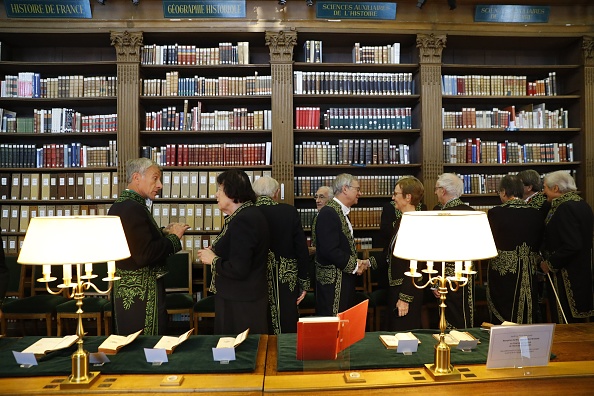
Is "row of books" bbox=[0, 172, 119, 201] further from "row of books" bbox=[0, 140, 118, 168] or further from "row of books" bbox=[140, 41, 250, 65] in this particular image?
"row of books" bbox=[140, 41, 250, 65]

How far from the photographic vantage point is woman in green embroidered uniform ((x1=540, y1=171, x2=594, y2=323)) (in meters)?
3.64

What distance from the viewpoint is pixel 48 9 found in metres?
5.05

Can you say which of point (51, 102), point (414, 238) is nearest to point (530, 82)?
point (414, 238)

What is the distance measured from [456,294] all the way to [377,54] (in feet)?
10.2

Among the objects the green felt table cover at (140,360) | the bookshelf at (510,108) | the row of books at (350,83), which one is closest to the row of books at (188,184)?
the row of books at (350,83)

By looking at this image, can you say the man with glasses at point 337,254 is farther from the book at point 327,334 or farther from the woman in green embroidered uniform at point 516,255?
the book at point 327,334

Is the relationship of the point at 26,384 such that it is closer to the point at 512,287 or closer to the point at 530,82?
the point at 512,287

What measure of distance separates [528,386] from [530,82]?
494cm

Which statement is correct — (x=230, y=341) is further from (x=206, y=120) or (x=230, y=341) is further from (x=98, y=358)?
(x=206, y=120)

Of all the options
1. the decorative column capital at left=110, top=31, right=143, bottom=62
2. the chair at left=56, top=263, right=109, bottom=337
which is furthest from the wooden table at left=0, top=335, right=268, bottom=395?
the decorative column capital at left=110, top=31, right=143, bottom=62

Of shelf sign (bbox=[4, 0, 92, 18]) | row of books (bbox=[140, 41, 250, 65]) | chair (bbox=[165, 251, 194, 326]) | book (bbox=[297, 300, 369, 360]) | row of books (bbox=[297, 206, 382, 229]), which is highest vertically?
shelf sign (bbox=[4, 0, 92, 18])

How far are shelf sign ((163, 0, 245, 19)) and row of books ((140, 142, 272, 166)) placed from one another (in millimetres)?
1368

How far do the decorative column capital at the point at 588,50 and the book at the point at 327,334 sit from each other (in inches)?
200

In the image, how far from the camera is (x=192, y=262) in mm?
5031
